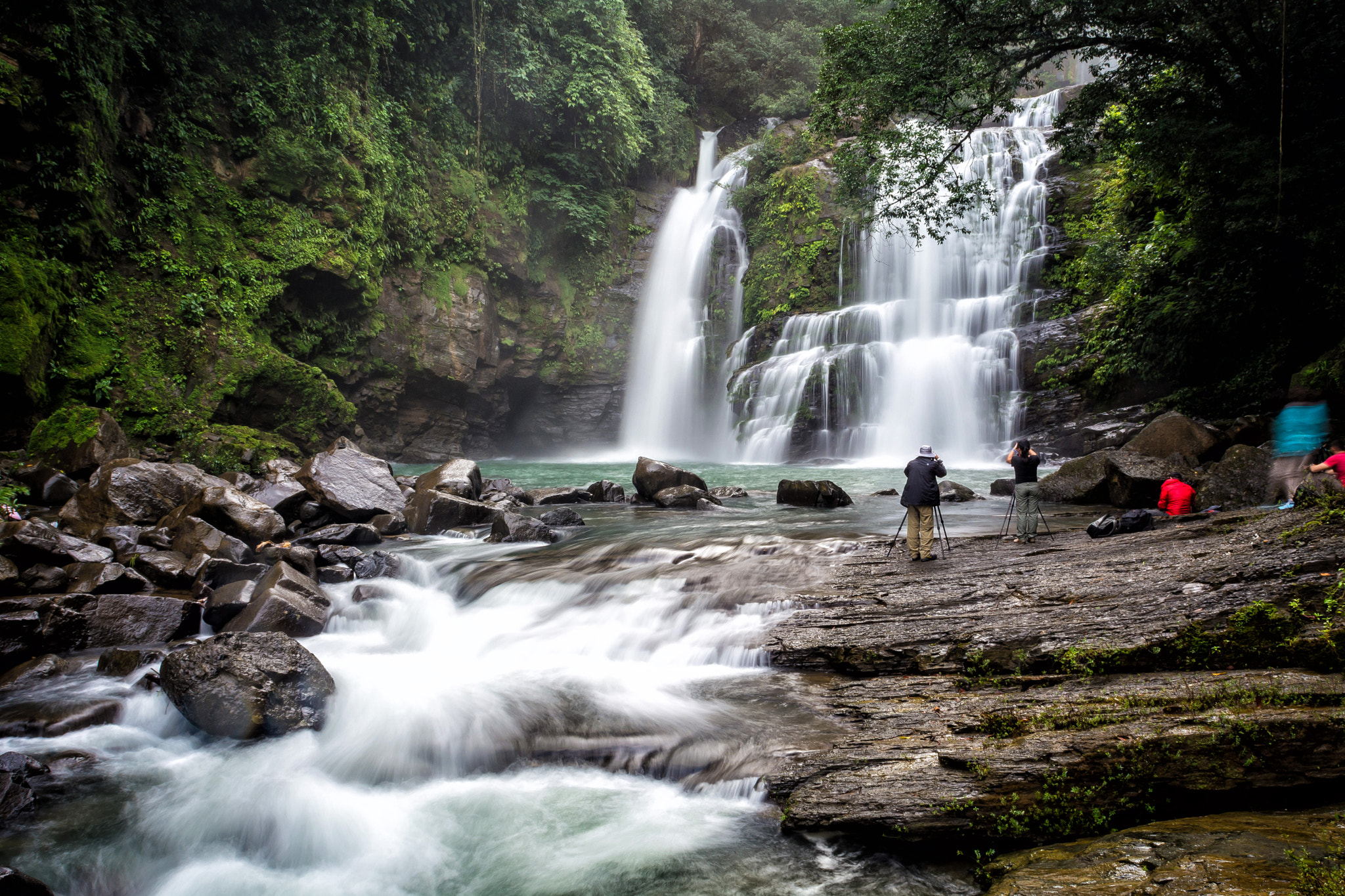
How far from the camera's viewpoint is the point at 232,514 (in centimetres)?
972

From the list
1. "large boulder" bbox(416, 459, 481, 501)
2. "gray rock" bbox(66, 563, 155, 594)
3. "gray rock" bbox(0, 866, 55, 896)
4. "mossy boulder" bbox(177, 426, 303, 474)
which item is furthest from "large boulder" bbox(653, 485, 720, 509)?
"gray rock" bbox(0, 866, 55, 896)

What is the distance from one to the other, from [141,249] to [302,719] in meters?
15.8

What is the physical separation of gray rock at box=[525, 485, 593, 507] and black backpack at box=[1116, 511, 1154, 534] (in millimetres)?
10652

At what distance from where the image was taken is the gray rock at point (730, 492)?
1573cm

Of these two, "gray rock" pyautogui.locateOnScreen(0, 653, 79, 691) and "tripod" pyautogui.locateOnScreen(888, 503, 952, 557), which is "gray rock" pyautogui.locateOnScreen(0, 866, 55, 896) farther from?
"tripod" pyautogui.locateOnScreen(888, 503, 952, 557)

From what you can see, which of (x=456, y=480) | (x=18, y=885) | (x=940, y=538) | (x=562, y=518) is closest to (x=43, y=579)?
(x=18, y=885)

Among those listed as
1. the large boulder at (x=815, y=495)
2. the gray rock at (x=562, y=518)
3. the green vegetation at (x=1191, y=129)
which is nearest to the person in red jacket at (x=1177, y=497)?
the green vegetation at (x=1191, y=129)

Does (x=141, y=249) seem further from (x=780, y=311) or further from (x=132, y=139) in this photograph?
(x=780, y=311)

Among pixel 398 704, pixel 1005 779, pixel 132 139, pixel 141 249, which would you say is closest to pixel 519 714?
pixel 398 704

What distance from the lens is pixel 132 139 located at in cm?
1633

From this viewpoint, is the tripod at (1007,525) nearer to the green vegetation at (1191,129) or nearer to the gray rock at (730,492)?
the green vegetation at (1191,129)

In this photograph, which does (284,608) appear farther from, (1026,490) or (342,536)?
(1026,490)

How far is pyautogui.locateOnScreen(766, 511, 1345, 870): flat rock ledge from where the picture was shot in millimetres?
3355

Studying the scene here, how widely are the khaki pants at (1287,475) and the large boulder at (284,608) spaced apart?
1113 centimetres
